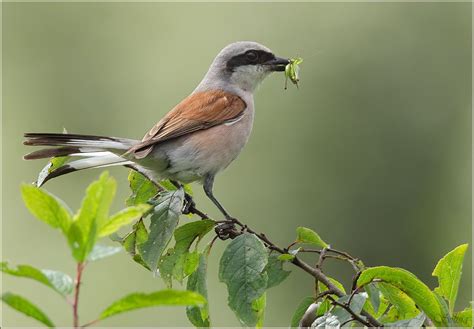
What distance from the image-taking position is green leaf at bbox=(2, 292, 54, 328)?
1254mm

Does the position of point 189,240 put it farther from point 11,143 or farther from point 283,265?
point 11,143

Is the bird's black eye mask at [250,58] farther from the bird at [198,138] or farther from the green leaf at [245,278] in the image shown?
the green leaf at [245,278]

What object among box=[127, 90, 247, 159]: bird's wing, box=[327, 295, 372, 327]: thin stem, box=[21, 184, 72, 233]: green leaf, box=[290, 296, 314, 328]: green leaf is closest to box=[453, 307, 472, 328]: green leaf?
box=[327, 295, 372, 327]: thin stem

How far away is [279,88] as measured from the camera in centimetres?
1027

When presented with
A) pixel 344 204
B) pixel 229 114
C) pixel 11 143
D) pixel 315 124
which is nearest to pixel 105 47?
pixel 11 143

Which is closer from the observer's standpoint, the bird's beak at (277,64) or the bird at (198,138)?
the bird at (198,138)

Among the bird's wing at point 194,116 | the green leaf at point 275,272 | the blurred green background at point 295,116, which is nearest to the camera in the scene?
the green leaf at point 275,272

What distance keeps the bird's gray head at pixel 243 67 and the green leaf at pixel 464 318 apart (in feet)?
8.37

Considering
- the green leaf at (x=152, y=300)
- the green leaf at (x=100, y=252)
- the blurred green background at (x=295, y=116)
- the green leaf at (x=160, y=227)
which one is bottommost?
the blurred green background at (x=295, y=116)

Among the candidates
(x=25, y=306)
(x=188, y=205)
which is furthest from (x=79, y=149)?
(x=25, y=306)

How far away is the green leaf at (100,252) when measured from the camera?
1.34 meters

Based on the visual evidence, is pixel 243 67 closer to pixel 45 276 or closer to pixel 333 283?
pixel 333 283

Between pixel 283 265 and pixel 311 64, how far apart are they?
932 centimetres

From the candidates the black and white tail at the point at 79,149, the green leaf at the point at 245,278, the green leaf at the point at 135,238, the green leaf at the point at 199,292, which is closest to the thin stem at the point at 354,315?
the green leaf at the point at 245,278
